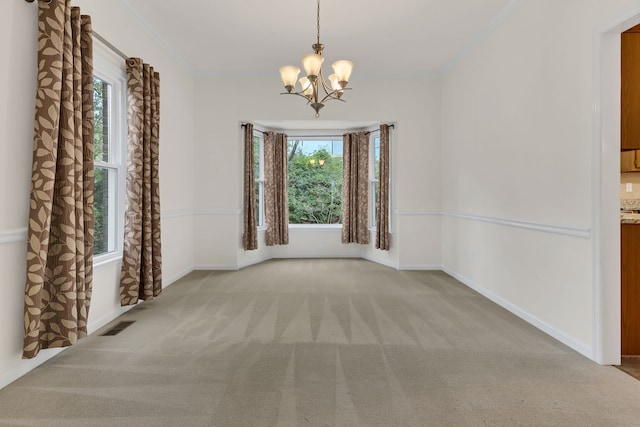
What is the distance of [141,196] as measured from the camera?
135 inches

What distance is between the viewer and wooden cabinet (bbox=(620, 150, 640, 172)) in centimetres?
268

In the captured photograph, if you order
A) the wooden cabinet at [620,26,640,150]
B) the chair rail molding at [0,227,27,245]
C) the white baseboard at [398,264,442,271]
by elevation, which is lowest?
the white baseboard at [398,264,442,271]

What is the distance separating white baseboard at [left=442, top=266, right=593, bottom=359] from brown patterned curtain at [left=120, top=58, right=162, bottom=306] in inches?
137

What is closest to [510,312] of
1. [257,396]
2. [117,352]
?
[257,396]

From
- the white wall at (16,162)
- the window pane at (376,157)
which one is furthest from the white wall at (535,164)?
the white wall at (16,162)

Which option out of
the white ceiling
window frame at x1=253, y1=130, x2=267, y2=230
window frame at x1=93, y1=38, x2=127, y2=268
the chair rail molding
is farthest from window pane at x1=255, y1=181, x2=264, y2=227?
the chair rail molding

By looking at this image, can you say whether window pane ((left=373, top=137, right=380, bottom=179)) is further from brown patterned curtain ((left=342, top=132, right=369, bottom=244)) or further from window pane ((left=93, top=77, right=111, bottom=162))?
window pane ((left=93, top=77, right=111, bottom=162))

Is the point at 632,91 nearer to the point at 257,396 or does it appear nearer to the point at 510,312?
the point at 510,312

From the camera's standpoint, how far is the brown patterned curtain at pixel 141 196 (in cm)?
334

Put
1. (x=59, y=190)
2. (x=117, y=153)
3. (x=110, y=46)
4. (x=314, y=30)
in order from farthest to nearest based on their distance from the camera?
(x=314, y=30) < (x=117, y=153) < (x=110, y=46) < (x=59, y=190)

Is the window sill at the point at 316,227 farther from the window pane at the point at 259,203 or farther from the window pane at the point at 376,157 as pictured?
the window pane at the point at 376,157

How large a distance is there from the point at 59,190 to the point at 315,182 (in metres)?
4.89

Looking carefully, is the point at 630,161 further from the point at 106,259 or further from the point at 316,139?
the point at 316,139

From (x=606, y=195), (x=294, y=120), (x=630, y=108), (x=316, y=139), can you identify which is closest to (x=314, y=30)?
(x=294, y=120)
